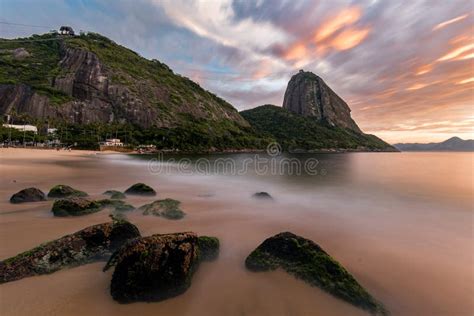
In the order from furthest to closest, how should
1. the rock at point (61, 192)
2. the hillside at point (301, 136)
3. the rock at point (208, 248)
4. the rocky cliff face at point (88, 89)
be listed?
1. the hillside at point (301, 136)
2. the rocky cliff face at point (88, 89)
3. the rock at point (61, 192)
4. the rock at point (208, 248)

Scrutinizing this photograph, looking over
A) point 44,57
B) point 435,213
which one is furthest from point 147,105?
point 435,213

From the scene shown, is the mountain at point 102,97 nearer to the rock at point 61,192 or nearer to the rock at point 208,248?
the rock at point 61,192

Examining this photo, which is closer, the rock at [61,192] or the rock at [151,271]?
the rock at [151,271]

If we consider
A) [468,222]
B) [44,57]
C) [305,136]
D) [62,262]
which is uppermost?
[44,57]

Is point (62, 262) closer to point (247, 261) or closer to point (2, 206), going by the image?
point (247, 261)

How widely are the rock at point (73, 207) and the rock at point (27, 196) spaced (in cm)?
248

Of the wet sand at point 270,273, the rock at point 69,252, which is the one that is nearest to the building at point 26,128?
the wet sand at point 270,273

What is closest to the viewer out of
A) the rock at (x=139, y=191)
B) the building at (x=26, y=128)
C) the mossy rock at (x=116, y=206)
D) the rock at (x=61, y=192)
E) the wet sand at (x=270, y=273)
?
the wet sand at (x=270, y=273)

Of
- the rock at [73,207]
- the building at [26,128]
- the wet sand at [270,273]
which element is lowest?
the wet sand at [270,273]

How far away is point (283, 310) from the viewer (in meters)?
4.12

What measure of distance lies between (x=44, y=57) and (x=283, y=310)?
168 metres

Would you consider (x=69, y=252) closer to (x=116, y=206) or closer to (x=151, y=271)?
(x=151, y=271)

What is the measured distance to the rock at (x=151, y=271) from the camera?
4.04 meters

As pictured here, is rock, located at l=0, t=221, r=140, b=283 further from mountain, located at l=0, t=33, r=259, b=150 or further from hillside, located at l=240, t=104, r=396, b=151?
hillside, located at l=240, t=104, r=396, b=151
